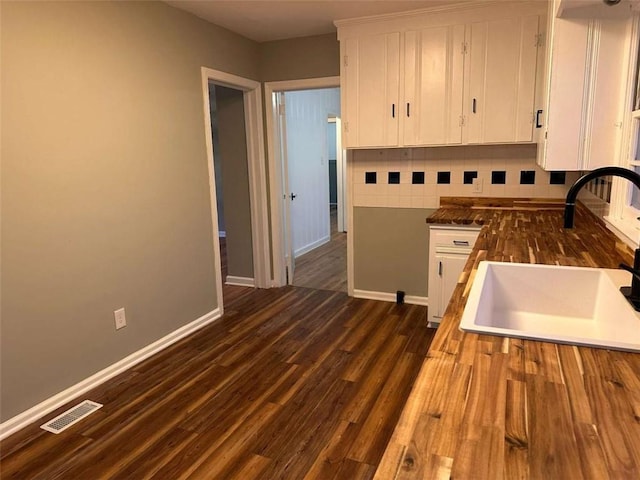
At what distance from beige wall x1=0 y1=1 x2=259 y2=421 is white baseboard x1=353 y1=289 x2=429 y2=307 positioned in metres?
1.50

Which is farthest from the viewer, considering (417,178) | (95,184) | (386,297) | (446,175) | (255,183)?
(255,183)

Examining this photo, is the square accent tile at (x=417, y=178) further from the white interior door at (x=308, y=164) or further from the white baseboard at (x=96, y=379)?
the white baseboard at (x=96, y=379)

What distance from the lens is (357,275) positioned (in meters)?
4.23

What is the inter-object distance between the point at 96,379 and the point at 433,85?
3143mm

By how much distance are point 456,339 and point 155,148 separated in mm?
2619

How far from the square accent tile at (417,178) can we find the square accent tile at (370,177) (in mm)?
332

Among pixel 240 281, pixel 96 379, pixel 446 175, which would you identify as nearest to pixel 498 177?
pixel 446 175

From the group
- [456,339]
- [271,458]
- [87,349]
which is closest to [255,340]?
[87,349]

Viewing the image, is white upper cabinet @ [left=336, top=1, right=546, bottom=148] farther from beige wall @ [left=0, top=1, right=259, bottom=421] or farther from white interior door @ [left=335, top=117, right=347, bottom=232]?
white interior door @ [left=335, top=117, right=347, bottom=232]

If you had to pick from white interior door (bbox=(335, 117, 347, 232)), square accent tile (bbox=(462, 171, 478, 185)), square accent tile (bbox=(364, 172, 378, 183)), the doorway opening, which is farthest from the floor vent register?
white interior door (bbox=(335, 117, 347, 232))

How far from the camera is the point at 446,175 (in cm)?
375

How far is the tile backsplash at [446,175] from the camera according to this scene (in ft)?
11.5

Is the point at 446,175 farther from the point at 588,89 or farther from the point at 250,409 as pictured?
the point at 250,409

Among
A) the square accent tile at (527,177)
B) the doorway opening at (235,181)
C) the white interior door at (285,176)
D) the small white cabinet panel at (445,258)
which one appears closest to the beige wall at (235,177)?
the doorway opening at (235,181)
